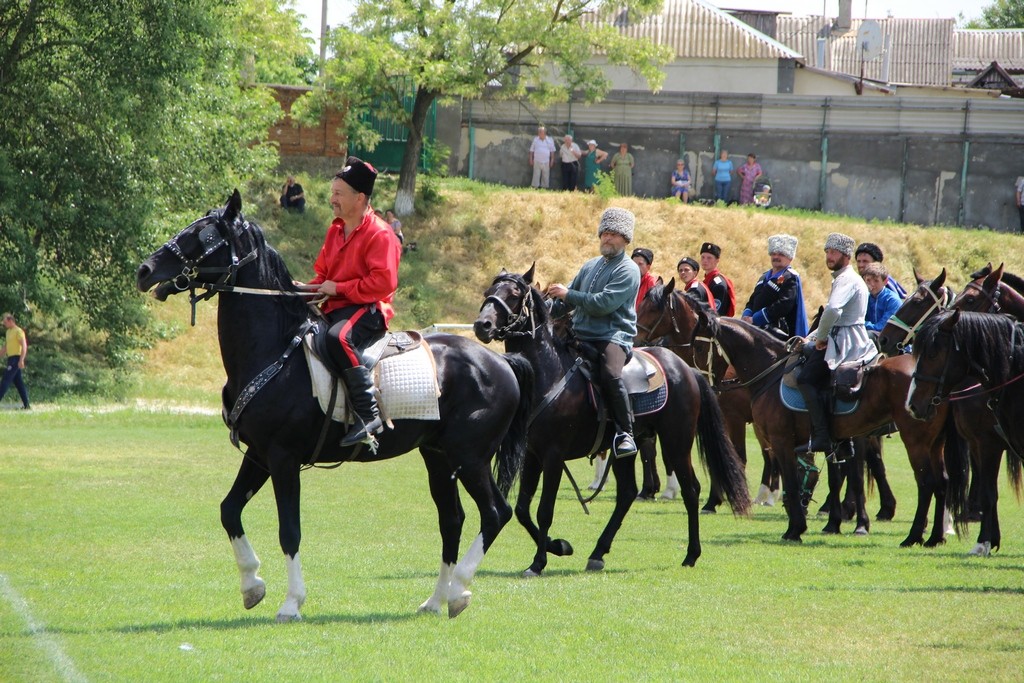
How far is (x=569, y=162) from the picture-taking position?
40156 mm

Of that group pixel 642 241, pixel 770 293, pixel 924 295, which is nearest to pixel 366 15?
pixel 642 241

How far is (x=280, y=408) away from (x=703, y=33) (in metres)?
45.9

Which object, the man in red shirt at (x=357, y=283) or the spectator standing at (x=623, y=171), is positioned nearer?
the man in red shirt at (x=357, y=283)

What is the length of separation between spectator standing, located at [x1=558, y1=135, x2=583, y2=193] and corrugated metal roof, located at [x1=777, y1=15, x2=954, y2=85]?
91.1 feet

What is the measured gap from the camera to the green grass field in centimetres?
727

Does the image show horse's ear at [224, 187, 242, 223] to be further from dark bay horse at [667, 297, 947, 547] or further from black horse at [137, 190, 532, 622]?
dark bay horse at [667, 297, 947, 547]

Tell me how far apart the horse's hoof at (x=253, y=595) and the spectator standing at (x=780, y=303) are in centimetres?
893

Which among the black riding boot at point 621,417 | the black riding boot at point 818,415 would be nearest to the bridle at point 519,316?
the black riding boot at point 621,417

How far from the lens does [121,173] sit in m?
27.4

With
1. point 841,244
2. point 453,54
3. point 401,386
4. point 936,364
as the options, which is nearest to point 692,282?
point 841,244

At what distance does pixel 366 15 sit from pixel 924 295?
1028 inches

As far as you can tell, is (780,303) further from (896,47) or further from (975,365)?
(896,47)

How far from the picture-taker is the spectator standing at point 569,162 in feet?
132

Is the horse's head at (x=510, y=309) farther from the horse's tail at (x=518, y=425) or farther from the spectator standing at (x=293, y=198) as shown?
the spectator standing at (x=293, y=198)
